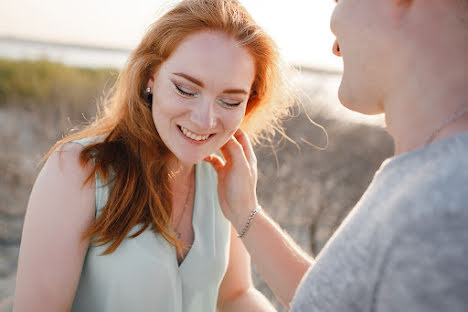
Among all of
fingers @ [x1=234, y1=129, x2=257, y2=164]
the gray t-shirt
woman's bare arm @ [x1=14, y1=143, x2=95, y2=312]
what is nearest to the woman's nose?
fingers @ [x1=234, y1=129, x2=257, y2=164]

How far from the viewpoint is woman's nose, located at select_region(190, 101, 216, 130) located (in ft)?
5.22

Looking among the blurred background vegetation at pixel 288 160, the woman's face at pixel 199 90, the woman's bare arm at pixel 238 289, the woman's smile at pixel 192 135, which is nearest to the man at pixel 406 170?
the woman's face at pixel 199 90

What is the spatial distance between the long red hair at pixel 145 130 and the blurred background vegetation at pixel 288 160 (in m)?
0.92

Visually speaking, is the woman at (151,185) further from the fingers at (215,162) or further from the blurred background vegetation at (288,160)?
the blurred background vegetation at (288,160)

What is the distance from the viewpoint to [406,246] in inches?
26.6

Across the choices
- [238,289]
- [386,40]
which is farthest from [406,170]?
[238,289]

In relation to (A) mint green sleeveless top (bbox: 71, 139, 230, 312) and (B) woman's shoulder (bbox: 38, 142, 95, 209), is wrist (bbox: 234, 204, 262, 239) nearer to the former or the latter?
(A) mint green sleeveless top (bbox: 71, 139, 230, 312)

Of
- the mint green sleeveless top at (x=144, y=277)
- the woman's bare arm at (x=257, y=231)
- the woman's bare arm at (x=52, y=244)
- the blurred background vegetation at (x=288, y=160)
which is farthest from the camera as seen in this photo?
the blurred background vegetation at (x=288, y=160)

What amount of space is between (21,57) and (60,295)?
8616mm

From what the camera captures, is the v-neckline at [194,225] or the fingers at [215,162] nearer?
the v-neckline at [194,225]

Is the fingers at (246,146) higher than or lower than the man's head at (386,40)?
lower

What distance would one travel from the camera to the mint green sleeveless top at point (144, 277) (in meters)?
1.50

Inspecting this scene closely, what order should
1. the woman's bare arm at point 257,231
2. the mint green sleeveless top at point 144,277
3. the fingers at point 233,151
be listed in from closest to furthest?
1. the mint green sleeveless top at point 144,277
2. the woman's bare arm at point 257,231
3. the fingers at point 233,151

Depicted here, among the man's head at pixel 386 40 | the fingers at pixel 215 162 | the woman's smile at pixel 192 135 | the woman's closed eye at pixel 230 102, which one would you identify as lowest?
the fingers at pixel 215 162
